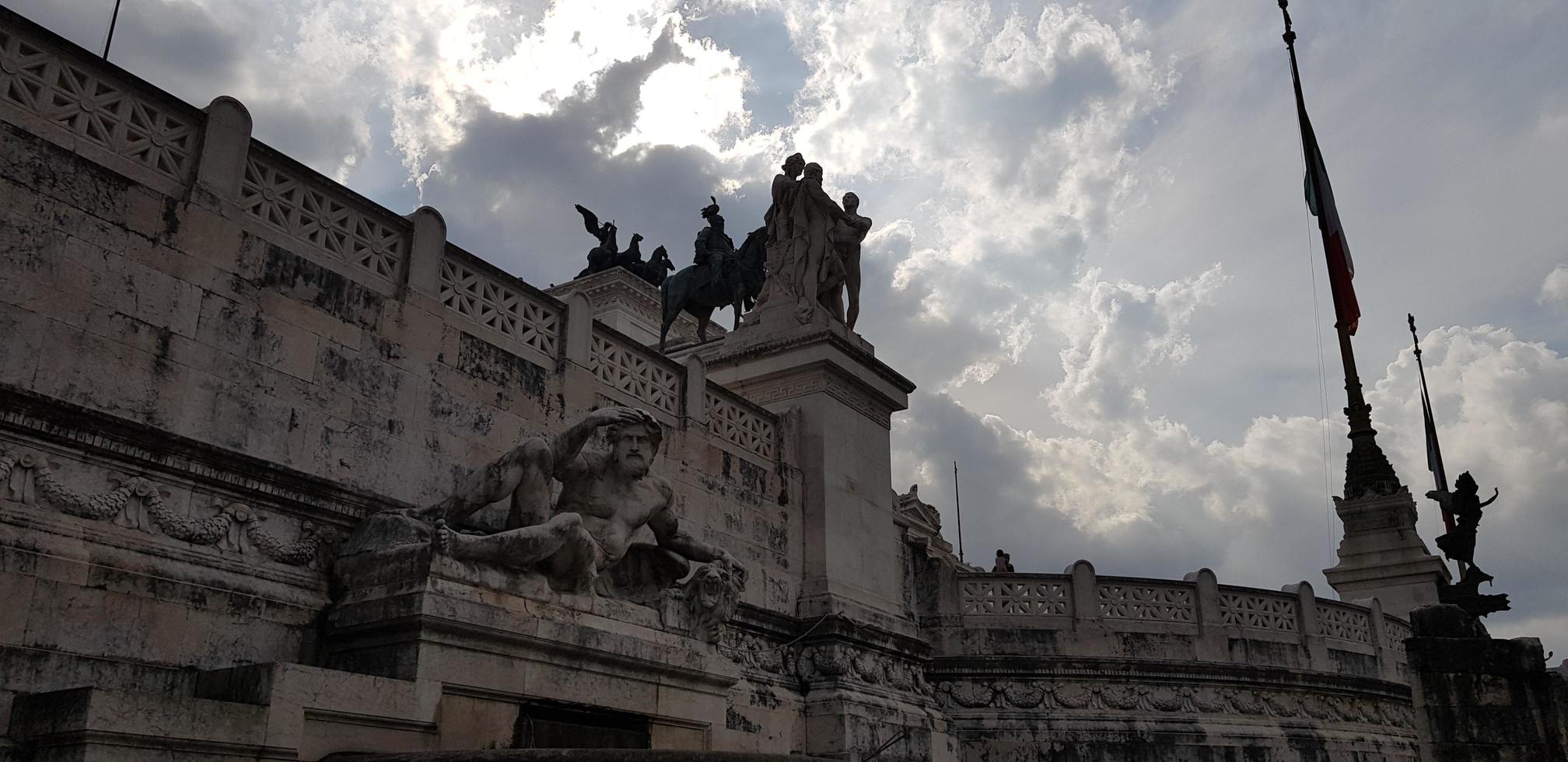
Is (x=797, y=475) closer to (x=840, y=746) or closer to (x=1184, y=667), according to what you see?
(x=840, y=746)

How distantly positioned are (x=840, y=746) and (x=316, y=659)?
6.19 meters

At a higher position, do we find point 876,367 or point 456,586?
point 876,367

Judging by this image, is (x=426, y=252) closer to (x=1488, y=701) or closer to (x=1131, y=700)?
(x=1488, y=701)

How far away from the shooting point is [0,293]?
717cm

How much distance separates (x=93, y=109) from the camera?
802cm

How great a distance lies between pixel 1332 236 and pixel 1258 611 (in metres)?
15.5

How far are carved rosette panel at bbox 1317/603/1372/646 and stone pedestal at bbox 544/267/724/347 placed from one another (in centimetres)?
2015

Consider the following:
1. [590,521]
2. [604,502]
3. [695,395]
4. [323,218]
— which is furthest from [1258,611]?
[323,218]

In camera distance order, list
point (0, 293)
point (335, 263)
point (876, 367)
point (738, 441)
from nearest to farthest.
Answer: point (0, 293) → point (335, 263) → point (738, 441) → point (876, 367)

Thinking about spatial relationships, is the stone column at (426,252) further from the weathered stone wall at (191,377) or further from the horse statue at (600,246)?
the horse statue at (600,246)

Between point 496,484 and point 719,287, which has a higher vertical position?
point 719,287

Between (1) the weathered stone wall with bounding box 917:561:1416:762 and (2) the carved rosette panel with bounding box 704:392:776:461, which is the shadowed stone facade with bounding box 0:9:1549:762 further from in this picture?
(1) the weathered stone wall with bounding box 917:561:1416:762

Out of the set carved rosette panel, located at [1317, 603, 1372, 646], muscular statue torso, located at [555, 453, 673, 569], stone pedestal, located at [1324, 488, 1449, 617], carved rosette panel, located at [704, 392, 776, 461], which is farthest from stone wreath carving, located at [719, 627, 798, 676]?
stone pedestal, located at [1324, 488, 1449, 617]

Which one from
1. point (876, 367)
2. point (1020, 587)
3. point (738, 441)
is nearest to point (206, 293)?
point (738, 441)
